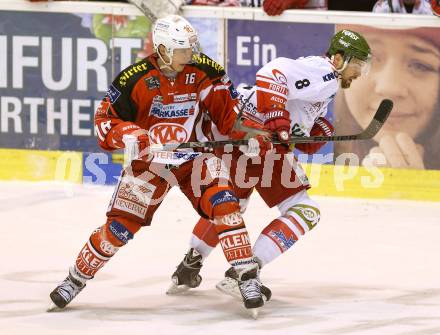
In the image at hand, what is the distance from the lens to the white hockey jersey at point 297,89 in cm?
661

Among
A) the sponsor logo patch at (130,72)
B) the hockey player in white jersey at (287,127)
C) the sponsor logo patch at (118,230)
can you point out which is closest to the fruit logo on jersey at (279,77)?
the hockey player in white jersey at (287,127)

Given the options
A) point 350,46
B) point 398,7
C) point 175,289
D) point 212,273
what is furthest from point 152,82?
point 398,7

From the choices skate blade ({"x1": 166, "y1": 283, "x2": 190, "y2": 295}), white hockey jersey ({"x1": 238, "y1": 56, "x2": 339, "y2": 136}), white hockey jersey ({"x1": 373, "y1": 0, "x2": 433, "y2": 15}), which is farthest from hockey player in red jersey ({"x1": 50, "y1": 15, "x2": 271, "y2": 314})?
white hockey jersey ({"x1": 373, "y1": 0, "x2": 433, "y2": 15})

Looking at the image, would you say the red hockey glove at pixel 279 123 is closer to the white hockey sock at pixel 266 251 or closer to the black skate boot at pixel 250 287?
the white hockey sock at pixel 266 251

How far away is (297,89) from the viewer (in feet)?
22.0

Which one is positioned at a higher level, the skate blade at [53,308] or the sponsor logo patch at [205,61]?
the sponsor logo patch at [205,61]

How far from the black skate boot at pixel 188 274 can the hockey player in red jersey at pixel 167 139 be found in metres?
0.49

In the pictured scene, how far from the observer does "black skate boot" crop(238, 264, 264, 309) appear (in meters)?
6.26

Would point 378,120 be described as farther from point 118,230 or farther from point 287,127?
point 118,230

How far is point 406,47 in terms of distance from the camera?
9.20 metres

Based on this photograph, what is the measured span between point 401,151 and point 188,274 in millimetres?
2813

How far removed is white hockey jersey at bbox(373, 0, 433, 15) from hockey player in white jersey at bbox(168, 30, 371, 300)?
258 cm

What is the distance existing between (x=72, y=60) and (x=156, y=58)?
346cm

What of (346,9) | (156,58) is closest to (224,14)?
(346,9)
